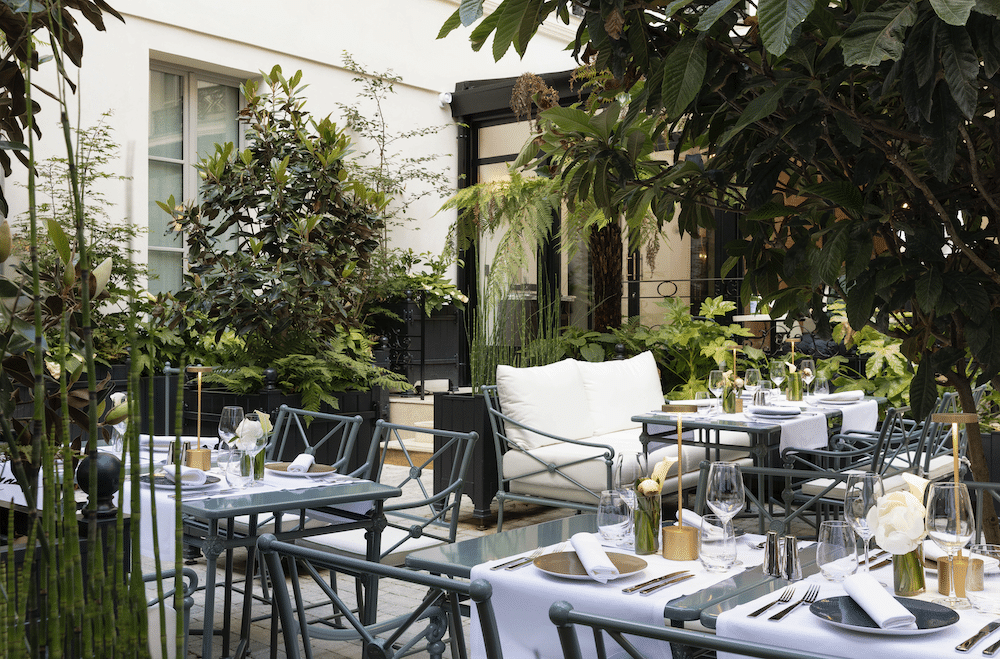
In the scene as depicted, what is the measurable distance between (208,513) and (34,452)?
1711 millimetres

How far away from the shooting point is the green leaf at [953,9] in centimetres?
113

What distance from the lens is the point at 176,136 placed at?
8758 mm

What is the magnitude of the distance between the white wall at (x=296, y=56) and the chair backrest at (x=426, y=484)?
3048 millimetres

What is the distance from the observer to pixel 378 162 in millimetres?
10039

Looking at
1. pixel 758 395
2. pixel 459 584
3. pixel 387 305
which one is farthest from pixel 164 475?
pixel 387 305

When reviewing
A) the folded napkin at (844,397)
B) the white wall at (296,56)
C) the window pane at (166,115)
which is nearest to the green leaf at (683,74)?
the folded napkin at (844,397)

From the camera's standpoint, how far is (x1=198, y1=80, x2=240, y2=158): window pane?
29.4ft

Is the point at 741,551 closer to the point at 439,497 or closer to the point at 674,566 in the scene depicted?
the point at 674,566

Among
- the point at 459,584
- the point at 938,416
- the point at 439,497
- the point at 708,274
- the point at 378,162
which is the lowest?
the point at 439,497

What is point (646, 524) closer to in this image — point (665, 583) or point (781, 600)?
point (665, 583)

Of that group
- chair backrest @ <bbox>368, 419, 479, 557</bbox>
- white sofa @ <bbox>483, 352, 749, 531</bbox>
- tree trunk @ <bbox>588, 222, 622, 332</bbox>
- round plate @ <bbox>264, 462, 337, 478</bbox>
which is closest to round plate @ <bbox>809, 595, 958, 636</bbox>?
chair backrest @ <bbox>368, 419, 479, 557</bbox>

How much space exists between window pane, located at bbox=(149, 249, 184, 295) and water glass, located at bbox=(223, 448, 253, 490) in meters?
5.65

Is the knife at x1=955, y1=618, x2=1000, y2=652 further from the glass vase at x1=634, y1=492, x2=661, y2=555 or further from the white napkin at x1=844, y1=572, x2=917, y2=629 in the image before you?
the glass vase at x1=634, y1=492, x2=661, y2=555

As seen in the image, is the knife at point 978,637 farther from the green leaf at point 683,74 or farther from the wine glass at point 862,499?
the green leaf at point 683,74
